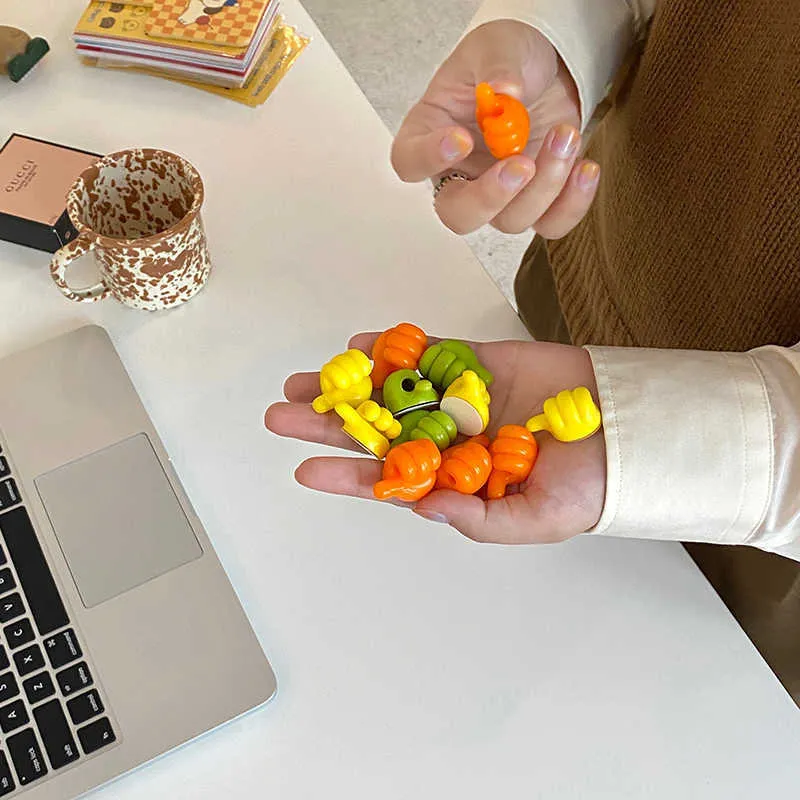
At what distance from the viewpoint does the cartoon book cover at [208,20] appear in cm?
79

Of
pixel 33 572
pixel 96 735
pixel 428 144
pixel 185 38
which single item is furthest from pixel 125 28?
pixel 96 735

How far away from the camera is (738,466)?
0.49 m

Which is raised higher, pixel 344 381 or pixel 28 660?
pixel 344 381

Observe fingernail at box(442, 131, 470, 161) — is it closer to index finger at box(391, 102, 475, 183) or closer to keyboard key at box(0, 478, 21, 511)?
index finger at box(391, 102, 475, 183)

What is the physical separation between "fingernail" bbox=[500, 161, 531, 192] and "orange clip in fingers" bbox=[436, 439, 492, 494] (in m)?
0.16

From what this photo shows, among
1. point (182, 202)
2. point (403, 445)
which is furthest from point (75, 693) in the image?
point (182, 202)

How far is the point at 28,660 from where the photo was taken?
54cm

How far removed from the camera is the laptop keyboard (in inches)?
20.1

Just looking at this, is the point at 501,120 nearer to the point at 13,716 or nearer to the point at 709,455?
the point at 709,455

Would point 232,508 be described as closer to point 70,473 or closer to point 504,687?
point 70,473

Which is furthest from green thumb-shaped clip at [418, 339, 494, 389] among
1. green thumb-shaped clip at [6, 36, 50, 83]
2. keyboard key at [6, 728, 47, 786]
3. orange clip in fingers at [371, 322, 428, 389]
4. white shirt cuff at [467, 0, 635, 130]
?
green thumb-shaped clip at [6, 36, 50, 83]

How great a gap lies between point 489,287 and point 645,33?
0.23m

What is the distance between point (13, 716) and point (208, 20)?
0.60 meters

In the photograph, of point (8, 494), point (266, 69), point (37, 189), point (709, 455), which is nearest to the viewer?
point (709, 455)
